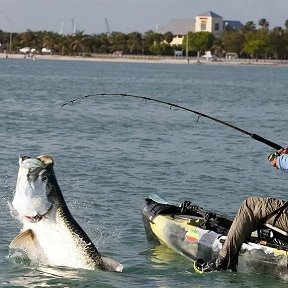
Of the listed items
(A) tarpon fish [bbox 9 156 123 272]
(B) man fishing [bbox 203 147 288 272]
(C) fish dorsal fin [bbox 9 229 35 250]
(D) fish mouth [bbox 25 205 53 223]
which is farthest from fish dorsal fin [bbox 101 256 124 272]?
(B) man fishing [bbox 203 147 288 272]

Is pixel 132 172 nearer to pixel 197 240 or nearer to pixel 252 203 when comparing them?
pixel 197 240

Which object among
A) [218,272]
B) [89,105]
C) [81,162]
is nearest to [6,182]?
[81,162]

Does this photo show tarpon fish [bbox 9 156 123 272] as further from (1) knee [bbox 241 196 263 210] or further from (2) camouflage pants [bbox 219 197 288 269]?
(1) knee [bbox 241 196 263 210]

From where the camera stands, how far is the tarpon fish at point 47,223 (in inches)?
382

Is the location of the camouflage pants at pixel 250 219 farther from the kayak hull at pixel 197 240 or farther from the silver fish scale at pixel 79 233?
the silver fish scale at pixel 79 233

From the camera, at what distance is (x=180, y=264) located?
1221cm

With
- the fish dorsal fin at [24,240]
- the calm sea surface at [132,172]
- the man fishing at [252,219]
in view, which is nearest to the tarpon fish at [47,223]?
the fish dorsal fin at [24,240]

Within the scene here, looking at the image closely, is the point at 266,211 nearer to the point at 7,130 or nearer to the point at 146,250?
the point at 146,250

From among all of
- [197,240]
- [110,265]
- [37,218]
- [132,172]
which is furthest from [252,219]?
[132,172]

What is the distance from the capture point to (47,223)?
10133 millimetres

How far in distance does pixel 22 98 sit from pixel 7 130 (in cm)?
1956

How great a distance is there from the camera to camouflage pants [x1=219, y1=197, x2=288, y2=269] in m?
10.8

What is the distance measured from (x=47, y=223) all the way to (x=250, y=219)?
2.39 m

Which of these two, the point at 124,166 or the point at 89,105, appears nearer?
the point at 124,166
